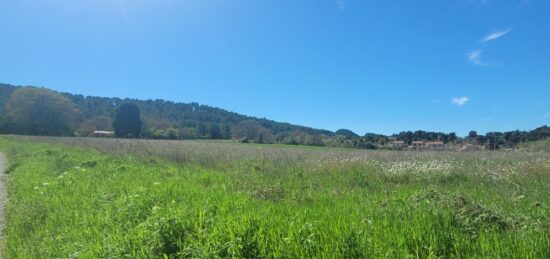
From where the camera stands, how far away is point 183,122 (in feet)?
433

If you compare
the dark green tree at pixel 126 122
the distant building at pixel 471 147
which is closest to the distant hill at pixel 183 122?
the dark green tree at pixel 126 122

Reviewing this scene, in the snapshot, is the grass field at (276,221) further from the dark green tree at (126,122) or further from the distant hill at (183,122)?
the dark green tree at (126,122)

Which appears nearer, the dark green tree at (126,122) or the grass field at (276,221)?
the grass field at (276,221)

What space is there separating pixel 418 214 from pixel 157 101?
186m

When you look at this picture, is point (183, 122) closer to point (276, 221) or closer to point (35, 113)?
point (35, 113)

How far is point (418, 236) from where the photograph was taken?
359cm

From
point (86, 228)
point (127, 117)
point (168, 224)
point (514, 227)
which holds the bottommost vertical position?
point (86, 228)

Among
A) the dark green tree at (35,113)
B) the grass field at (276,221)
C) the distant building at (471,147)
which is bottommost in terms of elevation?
the grass field at (276,221)

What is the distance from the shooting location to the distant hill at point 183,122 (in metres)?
82.6

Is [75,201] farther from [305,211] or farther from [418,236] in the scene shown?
[418,236]

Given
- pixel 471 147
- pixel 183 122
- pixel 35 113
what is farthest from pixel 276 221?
pixel 183 122

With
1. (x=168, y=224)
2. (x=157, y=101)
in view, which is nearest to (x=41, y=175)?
(x=168, y=224)

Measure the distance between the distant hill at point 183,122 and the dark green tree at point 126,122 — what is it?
2478mm

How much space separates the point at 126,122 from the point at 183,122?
167ft
